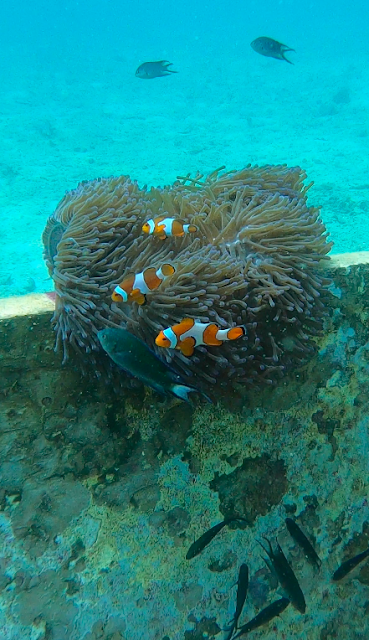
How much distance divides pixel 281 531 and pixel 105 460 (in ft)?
3.63

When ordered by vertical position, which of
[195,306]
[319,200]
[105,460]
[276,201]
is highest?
[276,201]

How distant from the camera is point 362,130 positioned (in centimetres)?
1280

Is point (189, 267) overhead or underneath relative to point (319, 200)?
overhead

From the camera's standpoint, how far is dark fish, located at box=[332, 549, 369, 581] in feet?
8.01

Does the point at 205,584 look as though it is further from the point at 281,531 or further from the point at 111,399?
the point at 111,399

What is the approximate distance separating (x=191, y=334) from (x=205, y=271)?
0.37 m

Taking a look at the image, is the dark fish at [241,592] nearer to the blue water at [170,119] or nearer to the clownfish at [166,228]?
the clownfish at [166,228]

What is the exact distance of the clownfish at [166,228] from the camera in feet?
6.20

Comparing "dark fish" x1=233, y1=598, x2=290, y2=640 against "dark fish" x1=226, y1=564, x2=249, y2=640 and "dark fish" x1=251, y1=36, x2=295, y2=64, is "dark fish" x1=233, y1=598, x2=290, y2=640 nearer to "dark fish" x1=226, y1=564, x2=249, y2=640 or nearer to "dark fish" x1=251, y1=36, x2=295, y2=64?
"dark fish" x1=226, y1=564, x2=249, y2=640

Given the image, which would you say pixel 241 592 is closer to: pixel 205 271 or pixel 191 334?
pixel 191 334

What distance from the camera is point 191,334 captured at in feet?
5.03

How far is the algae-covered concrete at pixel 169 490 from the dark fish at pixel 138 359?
0.49 metres

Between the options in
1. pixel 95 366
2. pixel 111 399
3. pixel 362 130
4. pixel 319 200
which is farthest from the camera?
pixel 362 130

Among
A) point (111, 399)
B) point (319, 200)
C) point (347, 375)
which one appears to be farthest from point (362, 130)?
point (111, 399)
